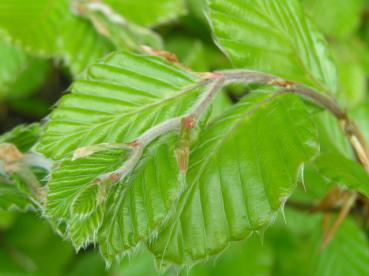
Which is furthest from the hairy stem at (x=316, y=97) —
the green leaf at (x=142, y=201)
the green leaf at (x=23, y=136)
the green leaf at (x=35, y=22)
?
the green leaf at (x=35, y=22)

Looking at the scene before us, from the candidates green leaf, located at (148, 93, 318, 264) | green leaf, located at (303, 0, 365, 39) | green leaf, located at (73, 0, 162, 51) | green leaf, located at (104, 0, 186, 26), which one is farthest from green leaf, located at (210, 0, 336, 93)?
green leaf, located at (303, 0, 365, 39)

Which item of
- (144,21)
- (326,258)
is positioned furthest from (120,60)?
(326,258)

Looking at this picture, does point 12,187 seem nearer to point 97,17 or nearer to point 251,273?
point 97,17

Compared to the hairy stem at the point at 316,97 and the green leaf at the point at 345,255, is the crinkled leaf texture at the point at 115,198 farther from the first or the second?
the green leaf at the point at 345,255

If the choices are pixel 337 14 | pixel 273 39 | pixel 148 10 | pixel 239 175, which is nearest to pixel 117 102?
pixel 239 175

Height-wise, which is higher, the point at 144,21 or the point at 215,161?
the point at 215,161

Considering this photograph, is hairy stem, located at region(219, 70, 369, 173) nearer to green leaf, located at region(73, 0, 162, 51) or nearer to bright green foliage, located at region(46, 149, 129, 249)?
bright green foliage, located at region(46, 149, 129, 249)
